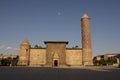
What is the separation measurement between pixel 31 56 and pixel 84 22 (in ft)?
55.9

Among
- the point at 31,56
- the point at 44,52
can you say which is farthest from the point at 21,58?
the point at 44,52

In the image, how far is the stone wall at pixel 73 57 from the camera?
4422 cm

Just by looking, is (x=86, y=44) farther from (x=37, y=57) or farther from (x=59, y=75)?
(x=59, y=75)

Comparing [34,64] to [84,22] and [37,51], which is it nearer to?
[37,51]

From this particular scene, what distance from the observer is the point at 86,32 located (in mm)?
44250

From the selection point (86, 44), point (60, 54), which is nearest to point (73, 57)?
point (60, 54)

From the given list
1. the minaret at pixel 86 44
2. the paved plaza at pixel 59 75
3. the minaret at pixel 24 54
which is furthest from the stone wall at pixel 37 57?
the paved plaza at pixel 59 75

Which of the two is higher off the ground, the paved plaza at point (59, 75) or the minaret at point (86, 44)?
the minaret at point (86, 44)

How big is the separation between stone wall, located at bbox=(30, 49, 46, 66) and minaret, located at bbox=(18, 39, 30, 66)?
1.09 m

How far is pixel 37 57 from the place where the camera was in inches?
1745

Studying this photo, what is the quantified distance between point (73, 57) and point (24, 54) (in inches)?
516

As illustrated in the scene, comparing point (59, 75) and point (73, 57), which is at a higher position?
point (73, 57)

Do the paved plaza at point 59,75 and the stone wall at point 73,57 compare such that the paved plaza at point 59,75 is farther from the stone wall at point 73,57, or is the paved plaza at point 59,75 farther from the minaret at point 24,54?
the minaret at point 24,54

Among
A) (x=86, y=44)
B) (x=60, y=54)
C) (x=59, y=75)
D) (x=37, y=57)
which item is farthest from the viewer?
(x=60, y=54)
